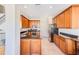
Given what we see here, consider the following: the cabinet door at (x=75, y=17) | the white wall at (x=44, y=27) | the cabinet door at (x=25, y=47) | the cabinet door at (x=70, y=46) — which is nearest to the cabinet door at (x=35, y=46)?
the cabinet door at (x=25, y=47)

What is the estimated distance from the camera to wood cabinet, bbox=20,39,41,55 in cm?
403

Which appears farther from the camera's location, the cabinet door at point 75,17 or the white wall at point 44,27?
the white wall at point 44,27

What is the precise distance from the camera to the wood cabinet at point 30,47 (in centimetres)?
403

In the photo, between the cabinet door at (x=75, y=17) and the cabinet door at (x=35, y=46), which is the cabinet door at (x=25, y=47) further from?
the cabinet door at (x=75, y=17)

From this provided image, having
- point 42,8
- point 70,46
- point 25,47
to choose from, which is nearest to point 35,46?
point 25,47

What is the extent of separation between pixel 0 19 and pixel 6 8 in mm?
282

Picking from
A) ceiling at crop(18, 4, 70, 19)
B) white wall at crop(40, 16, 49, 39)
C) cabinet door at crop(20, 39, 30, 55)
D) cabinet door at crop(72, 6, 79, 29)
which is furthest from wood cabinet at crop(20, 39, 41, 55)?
white wall at crop(40, 16, 49, 39)

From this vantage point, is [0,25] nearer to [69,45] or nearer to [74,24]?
[69,45]

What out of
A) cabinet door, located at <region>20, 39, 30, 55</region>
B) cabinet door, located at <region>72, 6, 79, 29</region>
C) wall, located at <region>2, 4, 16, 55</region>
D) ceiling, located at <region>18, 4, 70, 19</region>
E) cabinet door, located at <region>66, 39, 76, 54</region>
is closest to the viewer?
wall, located at <region>2, 4, 16, 55</region>

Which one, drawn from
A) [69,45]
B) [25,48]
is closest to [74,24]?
[69,45]

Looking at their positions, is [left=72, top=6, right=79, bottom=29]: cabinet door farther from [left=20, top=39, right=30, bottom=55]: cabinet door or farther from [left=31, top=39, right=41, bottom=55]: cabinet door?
[left=20, top=39, right=30, bottom=55]: cabinet door

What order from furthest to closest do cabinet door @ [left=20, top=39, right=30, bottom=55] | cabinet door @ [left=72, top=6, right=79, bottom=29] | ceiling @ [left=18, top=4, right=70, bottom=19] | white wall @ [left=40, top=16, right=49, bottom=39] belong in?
1. white wall @ [left=40, top=16, right=49, bottom=39]
2. ceiling @ [left=18, top=4, right=70, bottom=19]
3. cabinet door @ [left=72, top=6, right=79, bottom=29]
4. cabinet door @ [left=20, top=39, right=30, bottom=55]

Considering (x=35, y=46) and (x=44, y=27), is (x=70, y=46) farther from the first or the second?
(x=44, y=27)
